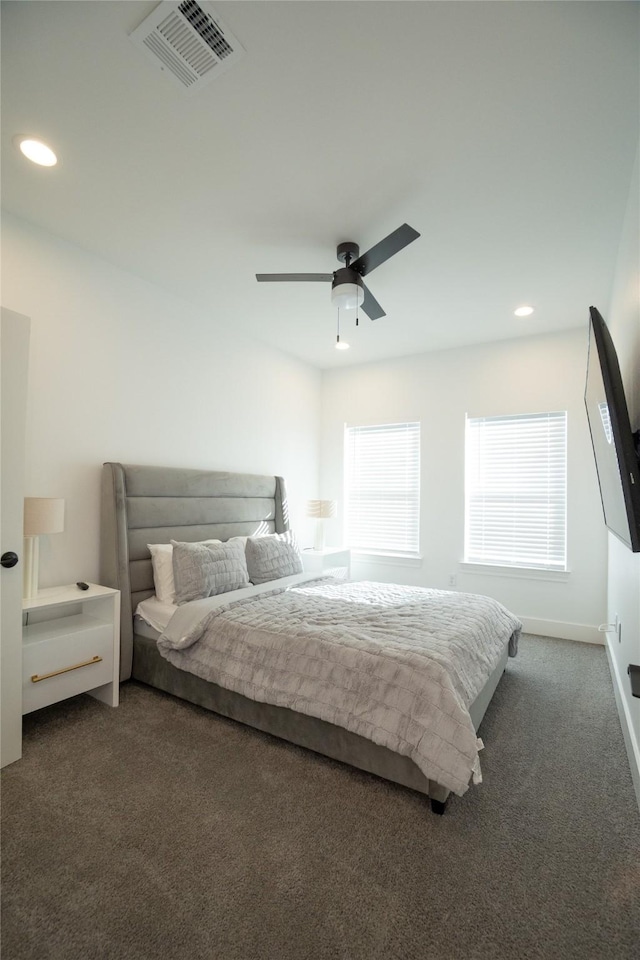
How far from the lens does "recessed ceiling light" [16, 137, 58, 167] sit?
2123 mm

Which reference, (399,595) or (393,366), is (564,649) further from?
(393,366)

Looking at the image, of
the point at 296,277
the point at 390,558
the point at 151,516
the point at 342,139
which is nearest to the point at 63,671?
the point at 151,516

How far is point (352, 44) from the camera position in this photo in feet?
5.31

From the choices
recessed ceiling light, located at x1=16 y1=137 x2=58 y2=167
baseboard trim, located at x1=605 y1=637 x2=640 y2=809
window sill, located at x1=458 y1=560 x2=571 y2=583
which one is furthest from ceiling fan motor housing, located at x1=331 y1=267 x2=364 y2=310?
window sill, located at x1=458 y1=560 x2=571 y2=583

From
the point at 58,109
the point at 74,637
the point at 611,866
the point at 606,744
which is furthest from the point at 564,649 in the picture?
the point at 58,109

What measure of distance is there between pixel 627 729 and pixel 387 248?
2944 millimetres

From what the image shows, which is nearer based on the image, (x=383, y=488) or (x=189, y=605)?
(x=189, y=605)

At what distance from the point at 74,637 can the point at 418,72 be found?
3210 mm

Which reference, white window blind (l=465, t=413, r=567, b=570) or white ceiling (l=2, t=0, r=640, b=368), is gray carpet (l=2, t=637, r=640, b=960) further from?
white ceiling (l=2, t=0, r=640, b=368)

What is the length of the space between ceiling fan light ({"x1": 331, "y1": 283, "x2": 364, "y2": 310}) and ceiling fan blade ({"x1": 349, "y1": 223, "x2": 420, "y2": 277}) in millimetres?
110

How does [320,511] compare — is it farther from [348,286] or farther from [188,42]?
[188,42]

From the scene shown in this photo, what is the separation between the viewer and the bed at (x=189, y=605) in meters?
2.11

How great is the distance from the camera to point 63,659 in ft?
8.24

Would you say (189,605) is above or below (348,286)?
below
